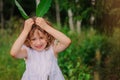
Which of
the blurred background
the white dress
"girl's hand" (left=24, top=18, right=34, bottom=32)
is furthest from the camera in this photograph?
the blurred background

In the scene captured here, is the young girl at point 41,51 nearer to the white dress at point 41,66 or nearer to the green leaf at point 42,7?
the white dress at point 41,66

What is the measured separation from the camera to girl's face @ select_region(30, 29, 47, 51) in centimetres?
544

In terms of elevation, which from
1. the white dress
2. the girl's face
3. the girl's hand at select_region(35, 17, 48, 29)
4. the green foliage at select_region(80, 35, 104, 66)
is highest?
the girl's hand at select_region(35, 17, 48, 29)

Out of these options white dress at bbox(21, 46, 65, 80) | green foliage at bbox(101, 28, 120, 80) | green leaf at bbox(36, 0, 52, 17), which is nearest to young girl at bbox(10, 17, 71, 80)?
white dress at bbox(21, 46, 65, 80)

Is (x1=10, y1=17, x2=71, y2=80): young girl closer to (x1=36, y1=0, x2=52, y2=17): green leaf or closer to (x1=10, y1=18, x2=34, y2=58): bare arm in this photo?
(x1=10, y1=18, x2=34, y2=58): bare arm

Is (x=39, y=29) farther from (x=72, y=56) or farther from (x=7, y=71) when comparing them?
(x=72, y=56)

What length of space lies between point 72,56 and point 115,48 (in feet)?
2.42

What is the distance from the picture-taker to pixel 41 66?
553 cm

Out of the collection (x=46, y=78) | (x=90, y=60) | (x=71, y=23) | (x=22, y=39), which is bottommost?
(x=71, y=23)

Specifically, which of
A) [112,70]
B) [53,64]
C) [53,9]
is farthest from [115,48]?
[53,9]

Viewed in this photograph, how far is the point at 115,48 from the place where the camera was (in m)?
10.1

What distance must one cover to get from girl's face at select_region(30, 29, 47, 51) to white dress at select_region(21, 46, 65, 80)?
0.29 feet

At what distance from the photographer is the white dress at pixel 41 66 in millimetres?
5512

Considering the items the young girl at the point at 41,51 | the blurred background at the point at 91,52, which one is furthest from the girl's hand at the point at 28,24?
the blurred background at the point at 91,52
